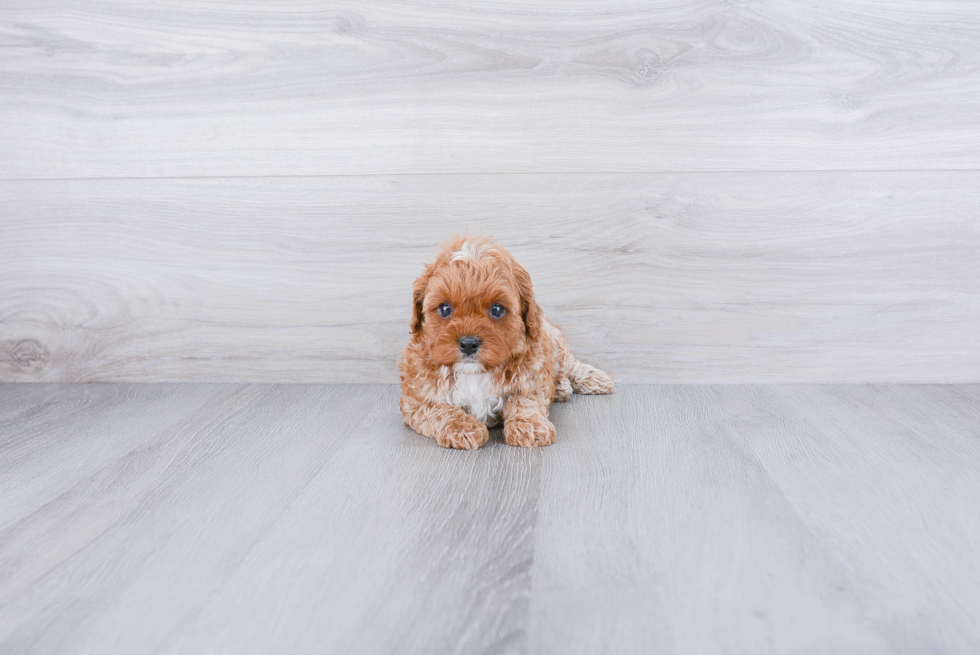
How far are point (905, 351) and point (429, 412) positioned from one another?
161 cm

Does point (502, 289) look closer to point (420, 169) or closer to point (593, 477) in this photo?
point (593, 477)

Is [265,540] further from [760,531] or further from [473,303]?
[760,531]

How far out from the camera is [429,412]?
1.77 metres

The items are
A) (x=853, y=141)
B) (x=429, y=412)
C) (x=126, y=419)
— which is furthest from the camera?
(x=853, y=141)

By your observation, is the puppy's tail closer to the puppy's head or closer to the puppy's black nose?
the puppy's head

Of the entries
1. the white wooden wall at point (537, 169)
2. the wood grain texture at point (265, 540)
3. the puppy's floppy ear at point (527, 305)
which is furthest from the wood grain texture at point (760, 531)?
the white wooden wall at point (537, 169)

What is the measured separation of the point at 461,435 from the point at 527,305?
381mm

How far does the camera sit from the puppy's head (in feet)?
5.39

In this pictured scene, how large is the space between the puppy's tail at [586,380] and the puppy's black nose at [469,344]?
59 centimetres

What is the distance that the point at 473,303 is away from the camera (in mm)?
1657

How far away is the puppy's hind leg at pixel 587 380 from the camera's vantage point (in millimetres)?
2162

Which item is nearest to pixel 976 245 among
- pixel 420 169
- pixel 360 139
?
pixel 420 169

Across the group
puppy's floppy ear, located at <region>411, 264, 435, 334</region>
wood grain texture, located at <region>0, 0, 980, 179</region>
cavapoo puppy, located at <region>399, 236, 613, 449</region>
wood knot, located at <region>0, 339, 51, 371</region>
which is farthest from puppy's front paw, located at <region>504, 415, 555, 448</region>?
wood knot, located at <region>0, 339, 51, 371</region>

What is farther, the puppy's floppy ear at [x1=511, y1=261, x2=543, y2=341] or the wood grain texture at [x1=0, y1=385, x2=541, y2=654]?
the puppy's floppy ear at [x1=511, y1=261, x2=543, y2=341]
